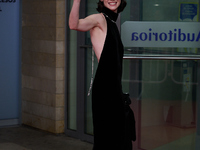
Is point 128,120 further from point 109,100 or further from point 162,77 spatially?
point 162,77

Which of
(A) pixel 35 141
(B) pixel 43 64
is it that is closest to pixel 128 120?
(A) pixel 35 141

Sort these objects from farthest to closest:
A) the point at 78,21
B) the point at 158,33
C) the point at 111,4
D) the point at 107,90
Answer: the point at 158,33
the point at 111,4
the point at 107,90
the point at 78,21

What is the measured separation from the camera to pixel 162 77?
236 inches

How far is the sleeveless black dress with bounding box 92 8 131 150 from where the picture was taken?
419 cm

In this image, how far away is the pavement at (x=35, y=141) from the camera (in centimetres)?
732

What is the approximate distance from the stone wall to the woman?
3.68 metres

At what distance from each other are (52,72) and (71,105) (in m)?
0.59

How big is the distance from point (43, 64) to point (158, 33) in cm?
300

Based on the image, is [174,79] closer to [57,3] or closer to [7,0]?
[57,3]

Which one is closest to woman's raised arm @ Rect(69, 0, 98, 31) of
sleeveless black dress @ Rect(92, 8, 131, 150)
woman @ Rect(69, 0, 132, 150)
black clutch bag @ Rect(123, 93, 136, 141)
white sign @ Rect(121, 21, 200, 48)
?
woman @ Rect(69, 0, 132, 150)

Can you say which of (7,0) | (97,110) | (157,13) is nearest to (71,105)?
(7,0)

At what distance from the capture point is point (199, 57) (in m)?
5.66

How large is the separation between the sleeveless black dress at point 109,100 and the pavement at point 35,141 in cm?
311

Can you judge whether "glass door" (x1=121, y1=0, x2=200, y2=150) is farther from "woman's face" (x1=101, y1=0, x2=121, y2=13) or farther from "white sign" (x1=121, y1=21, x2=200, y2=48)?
"woman's face" (x1=101, y1=0, x2=121, y2=13)
